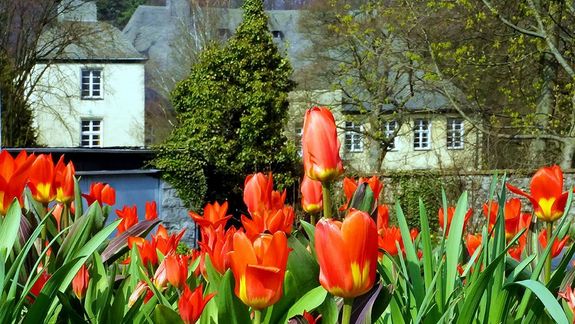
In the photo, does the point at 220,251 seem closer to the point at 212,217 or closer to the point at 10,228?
the point at 10,228

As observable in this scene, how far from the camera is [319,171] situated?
5.04 feet

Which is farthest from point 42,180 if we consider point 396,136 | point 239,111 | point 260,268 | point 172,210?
point 396,136

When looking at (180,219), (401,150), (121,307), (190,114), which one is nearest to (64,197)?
(121,307)

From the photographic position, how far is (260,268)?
1.22 metres

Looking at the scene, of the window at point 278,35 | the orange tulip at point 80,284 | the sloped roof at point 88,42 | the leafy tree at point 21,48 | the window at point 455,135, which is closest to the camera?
the orange tulip at point 80,284

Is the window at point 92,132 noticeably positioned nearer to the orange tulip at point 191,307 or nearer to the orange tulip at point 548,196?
the orange tulip at point 548,196

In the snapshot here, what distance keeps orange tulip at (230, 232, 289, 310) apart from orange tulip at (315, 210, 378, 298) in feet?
0.22

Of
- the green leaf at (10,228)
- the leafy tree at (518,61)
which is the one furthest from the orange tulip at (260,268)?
the leafy tree at (518,61)

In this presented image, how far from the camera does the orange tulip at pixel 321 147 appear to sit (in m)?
1.54

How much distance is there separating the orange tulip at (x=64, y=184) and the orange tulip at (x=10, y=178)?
0.33 metres

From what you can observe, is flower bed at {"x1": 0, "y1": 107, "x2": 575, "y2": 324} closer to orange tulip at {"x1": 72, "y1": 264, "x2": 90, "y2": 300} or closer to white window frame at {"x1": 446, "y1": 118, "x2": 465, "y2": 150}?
orange tulip at {"x1": 72, "y1": 264, "x2": 90, "y2": 300}

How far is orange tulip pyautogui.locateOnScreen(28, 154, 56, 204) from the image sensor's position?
81.7 inches

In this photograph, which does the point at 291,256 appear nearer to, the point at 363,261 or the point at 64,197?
the point at 363,261

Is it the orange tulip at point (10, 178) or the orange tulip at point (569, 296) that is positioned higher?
the orange tulip at point (10, 178)
